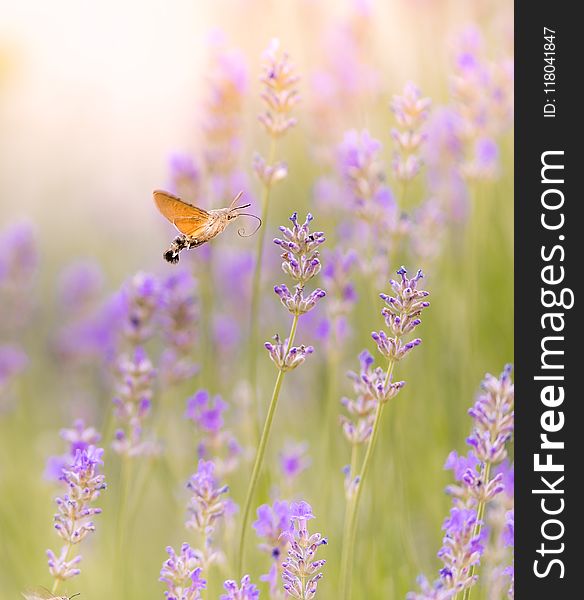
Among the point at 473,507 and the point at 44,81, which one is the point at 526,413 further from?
the point at 44,81

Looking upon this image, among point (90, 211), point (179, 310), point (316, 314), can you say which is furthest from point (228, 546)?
point (90, 211)

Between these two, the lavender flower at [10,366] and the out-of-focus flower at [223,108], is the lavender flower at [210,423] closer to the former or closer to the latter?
the out-of-focus flower at [223,108]

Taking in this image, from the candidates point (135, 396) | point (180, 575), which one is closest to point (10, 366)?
point (135, 396)

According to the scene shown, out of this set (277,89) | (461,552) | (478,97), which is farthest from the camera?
(478,97)

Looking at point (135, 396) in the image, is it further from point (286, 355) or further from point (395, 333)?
point (395, 333)

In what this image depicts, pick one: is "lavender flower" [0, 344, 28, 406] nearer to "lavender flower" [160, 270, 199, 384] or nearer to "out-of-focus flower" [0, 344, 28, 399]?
"out-of-focus flower" [0, 344, 28, 399]

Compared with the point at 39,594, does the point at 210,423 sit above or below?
above

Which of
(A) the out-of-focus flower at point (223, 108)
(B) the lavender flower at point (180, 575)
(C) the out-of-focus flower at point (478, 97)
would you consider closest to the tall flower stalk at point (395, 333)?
(B) the lavender flower at point (180, 575)
